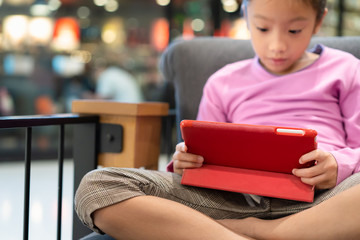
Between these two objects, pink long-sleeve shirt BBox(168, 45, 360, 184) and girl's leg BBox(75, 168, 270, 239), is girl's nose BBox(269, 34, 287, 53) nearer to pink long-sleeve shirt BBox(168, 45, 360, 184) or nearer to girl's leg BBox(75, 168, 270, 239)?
pink long-sleeve shirt BBox(168, 45, 360, 184)

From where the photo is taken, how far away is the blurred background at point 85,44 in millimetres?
5078

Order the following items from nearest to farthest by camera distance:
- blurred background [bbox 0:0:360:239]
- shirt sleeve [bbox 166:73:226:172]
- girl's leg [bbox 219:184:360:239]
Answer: girl's leg [bbox 219:184:360:239], shirt sleeve [bbox 166:73:226:172], blurred background [bbox 0:0:360:239]

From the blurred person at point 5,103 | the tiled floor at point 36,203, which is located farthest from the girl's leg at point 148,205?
the blurred person at point 5,103

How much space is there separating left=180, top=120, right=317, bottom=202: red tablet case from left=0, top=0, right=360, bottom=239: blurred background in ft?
12.1

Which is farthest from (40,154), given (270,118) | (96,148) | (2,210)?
(270,118)

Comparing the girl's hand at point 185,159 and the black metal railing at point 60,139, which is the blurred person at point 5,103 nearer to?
the black metal railing at point 60,139

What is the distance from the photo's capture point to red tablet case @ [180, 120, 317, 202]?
926 mm

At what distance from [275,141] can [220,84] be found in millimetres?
513

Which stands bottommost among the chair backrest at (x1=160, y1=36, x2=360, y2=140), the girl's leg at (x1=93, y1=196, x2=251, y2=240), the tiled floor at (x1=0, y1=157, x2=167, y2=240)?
the tiled floor at (x1=0, y1=157, x2=167, y2=240)

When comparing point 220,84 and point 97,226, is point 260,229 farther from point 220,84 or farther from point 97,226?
point 220,84

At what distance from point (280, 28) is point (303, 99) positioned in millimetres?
219

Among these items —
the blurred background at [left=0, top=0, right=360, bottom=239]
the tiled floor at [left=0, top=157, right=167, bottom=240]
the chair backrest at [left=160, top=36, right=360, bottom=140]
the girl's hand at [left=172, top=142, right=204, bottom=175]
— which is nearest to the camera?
the girl's hand at [left=172, top=142, right=204, bottom=175]

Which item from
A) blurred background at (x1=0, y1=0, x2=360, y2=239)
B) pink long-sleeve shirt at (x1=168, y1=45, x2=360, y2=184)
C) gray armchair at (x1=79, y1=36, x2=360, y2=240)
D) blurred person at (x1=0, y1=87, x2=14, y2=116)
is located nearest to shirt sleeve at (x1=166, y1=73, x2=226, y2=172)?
pink long-sleeve shirt at (x1=168, y1=45, x2=360, y2=184)

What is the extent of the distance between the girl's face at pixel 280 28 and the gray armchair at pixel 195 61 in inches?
12.5
